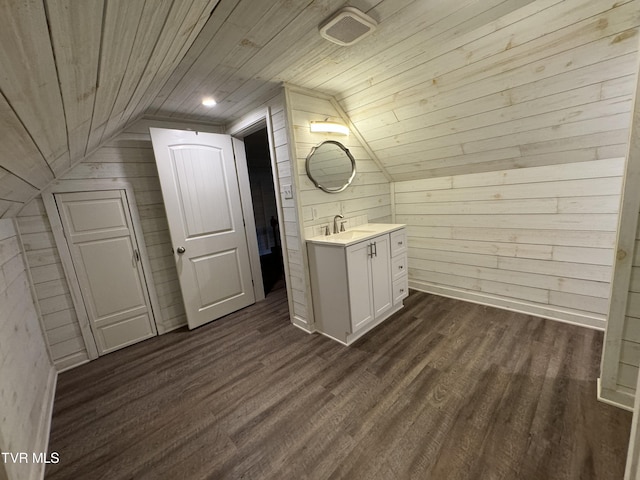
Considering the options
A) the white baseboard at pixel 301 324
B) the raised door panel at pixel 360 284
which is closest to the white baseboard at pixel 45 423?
the white baseboard at pixel 301 324

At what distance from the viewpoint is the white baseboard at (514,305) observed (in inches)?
84.5

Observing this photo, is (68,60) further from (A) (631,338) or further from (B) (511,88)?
(A) (631,338)

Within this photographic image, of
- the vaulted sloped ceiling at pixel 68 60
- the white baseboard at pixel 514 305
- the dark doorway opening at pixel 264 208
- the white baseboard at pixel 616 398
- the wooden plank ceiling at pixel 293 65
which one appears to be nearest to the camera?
the vaulted sloped ceiling at pixel 68 60

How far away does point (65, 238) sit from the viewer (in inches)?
85.2

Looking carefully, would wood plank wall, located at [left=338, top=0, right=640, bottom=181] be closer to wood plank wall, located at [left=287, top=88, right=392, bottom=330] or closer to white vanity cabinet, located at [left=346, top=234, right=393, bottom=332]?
wood plank wall, located at [left=287, top=88, right=392, bottom=330]

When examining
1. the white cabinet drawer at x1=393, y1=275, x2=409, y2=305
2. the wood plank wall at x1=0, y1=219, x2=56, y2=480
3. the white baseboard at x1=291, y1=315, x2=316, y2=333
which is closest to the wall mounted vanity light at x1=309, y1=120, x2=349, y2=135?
the white cabinet drawer at x1=393, y1=275, x2=409, y2=305

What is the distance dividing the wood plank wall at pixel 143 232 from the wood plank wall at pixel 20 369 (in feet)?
0.42

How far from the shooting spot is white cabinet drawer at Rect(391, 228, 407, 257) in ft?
8.40

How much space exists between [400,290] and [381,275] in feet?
1.45

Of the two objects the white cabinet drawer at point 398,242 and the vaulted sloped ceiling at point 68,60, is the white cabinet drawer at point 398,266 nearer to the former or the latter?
the white cabinet drawer at point 398,242

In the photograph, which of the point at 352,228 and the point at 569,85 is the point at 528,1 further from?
the point at 352,228

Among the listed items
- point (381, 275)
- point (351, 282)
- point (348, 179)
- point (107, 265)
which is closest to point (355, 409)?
point (351, 282)

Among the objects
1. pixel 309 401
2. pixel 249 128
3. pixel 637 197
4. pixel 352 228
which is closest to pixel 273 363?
pixel 309 401

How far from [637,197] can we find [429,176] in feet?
5.70
